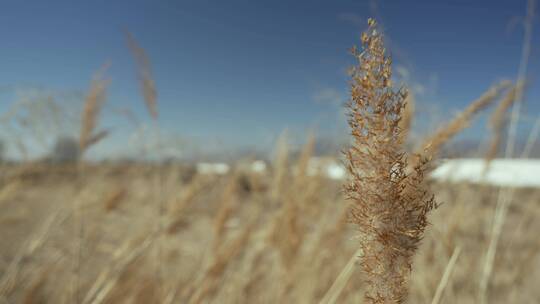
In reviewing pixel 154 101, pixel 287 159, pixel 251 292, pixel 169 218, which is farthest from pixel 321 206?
pixel 154 101

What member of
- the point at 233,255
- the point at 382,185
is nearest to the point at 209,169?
the point at 233,255

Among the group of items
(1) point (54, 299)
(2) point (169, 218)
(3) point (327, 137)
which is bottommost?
(1) point (54, 299)

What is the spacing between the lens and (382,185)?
414 millimetres

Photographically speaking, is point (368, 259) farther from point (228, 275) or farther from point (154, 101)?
point (154, 101)

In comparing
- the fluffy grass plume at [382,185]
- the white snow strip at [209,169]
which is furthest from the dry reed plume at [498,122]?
the white snow strip at [209,169]

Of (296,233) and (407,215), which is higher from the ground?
(407,215)

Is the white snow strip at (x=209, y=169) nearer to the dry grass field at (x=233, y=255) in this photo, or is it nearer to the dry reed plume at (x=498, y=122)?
the dry grass field at (x=233, y=255)

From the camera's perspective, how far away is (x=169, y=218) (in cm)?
164

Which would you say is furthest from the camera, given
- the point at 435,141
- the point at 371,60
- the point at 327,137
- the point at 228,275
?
the point at 327,137

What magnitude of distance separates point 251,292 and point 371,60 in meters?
1.92

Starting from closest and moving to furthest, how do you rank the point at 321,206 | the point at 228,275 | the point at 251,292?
the point at 228,275 → the point at 251,292 → the point at 321,206

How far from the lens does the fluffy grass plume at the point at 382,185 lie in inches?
15.6

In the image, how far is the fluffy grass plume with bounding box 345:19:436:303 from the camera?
40 cm

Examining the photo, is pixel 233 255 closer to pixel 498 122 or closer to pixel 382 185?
pixel 382 185
